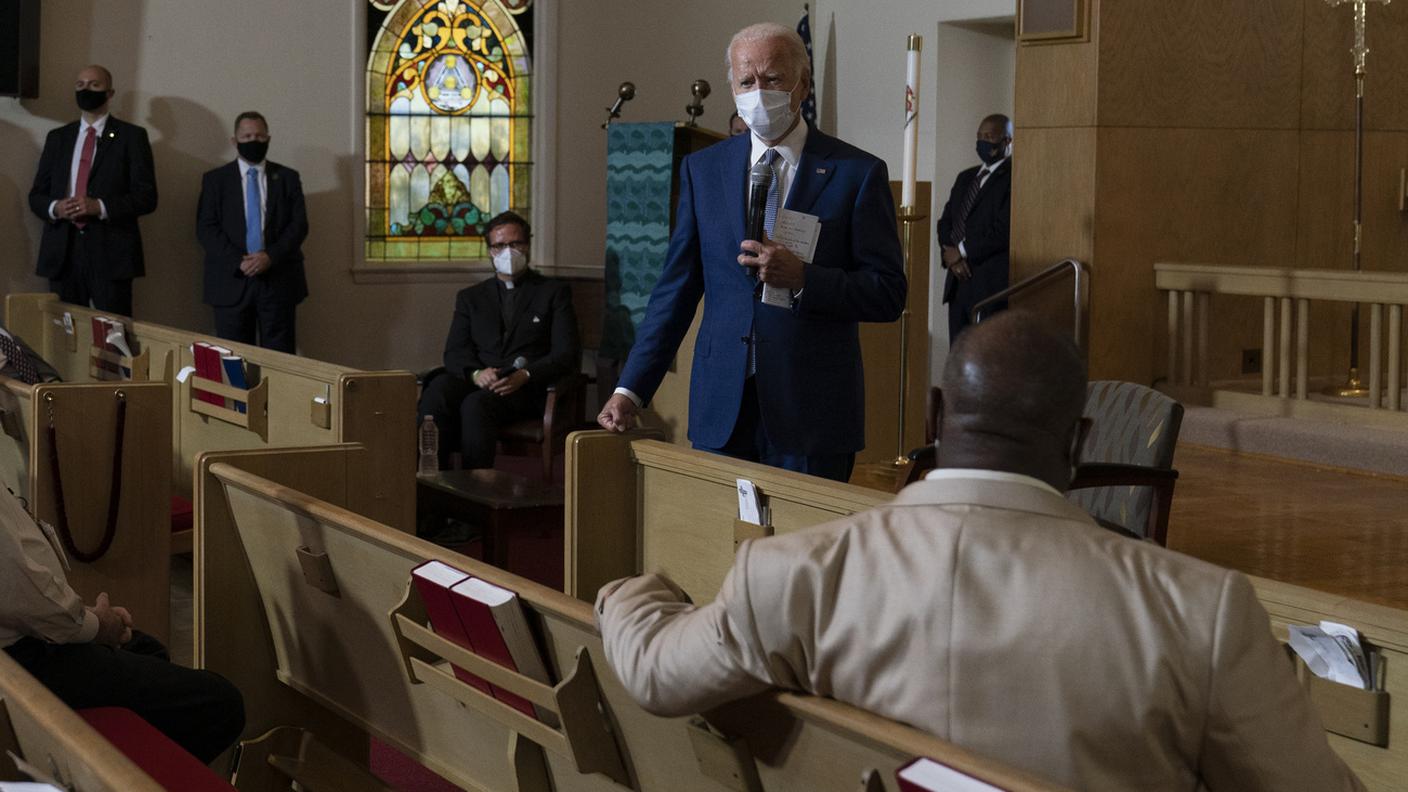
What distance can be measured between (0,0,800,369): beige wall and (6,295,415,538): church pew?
2.78 m

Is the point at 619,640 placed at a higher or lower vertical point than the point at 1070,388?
lower

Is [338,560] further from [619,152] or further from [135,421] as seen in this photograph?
[619,152]

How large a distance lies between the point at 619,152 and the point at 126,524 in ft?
16.4

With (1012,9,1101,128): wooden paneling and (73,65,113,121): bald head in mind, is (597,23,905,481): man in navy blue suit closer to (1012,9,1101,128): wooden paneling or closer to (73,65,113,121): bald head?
(1012,9,1101,128): wooden paneling

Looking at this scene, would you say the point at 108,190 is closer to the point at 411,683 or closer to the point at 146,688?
the point at 146,688

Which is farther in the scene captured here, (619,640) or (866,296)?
(866,296)

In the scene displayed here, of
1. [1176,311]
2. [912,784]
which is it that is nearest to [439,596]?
[912,784]

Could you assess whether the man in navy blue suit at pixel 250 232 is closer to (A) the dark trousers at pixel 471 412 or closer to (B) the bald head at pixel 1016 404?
(A) the dark trousers at pixel 471 412

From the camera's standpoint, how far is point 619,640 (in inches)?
68.9

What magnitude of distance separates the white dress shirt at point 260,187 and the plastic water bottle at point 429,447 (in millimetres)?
2711

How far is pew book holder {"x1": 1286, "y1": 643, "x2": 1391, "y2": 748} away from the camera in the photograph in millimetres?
1852

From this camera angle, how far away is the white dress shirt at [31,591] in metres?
2.67

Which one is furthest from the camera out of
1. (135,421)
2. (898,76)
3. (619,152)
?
(898,76)

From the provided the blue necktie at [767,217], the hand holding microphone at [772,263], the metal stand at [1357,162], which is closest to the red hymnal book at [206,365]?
the blue necktie at [767,217]
